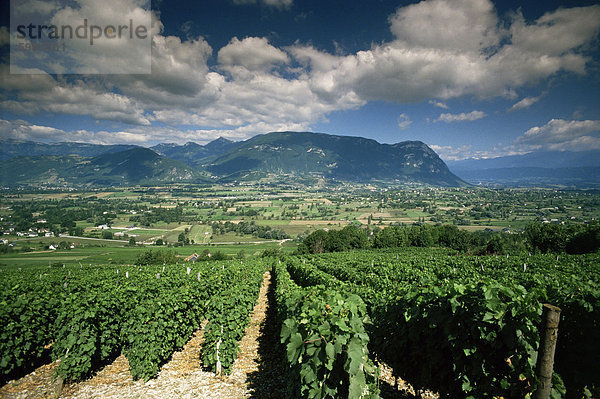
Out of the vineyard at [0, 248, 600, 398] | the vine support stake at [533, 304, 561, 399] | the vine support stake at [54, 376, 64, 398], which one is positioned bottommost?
the vine support stake at [54, 376, 64, 398]

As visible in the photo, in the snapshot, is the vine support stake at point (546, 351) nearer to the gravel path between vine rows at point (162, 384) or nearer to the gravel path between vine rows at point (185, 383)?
the gravel path between vine rows at point (185, 383)

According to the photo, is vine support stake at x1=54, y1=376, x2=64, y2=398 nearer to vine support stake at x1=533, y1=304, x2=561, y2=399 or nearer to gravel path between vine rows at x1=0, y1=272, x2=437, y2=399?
gravel path between vine rows at x1=0, y1=272, x2=437, y2=399

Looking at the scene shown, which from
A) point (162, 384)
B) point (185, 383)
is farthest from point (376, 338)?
point (162, 384)

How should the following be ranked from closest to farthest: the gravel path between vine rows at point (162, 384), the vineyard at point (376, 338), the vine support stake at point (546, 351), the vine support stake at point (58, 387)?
the vine support stake at point (546, 351)
the vineyard at point (376, 338)
the vine support stake at point (58, 387)
the gravel path between vine rows at point (162, 384)

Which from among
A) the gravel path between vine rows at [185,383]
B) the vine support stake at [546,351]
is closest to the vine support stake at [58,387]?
the gravel path between vine rows at [185,383]

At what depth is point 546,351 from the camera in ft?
8.49

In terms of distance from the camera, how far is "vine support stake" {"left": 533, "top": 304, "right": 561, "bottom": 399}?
2488 millimetres

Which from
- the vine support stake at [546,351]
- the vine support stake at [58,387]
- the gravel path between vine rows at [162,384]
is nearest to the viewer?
the vine support stake at [546,351]

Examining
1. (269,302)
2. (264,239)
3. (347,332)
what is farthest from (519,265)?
(264,239)

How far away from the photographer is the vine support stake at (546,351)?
2.49 meters

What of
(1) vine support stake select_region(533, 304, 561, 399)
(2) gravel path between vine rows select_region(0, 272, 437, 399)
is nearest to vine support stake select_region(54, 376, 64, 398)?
(2) gravel path between vine rows select_region(0, 272, 437, 399)

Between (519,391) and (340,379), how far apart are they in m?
2.71

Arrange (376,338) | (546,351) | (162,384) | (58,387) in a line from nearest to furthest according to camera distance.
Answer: (546,351), (376,338), (58,387), (162,384)

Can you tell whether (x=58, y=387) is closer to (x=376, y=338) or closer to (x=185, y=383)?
(x=185, y=383)
